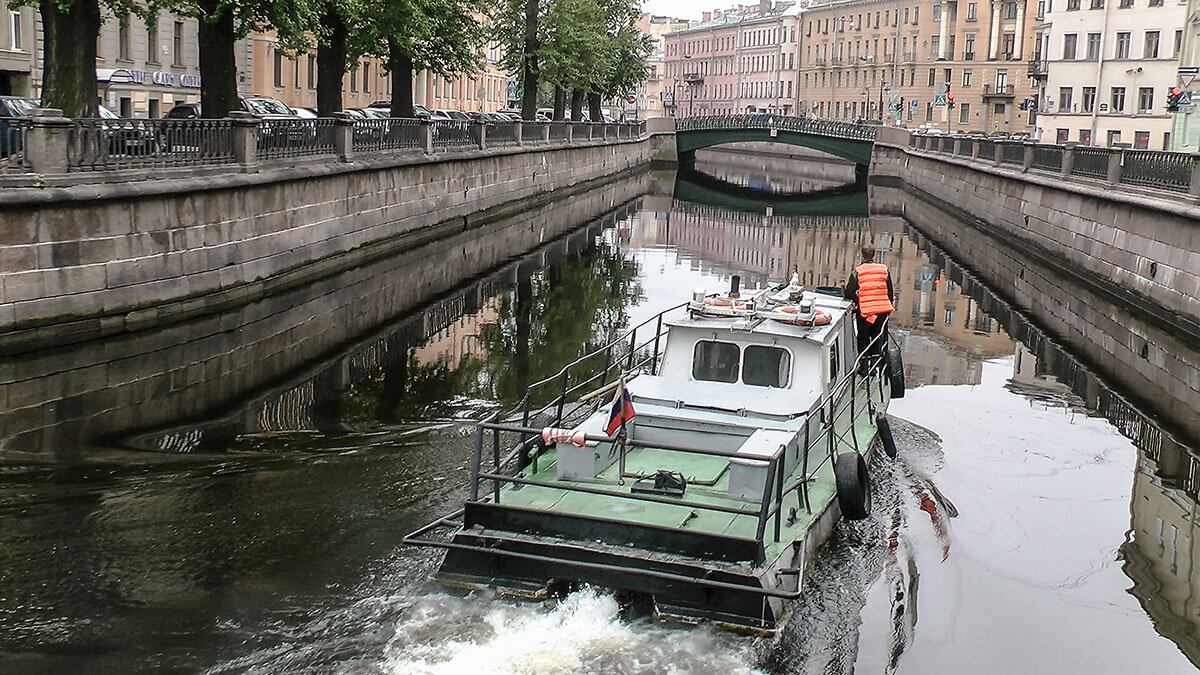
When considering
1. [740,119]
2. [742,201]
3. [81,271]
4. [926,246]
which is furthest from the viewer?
[740,119]

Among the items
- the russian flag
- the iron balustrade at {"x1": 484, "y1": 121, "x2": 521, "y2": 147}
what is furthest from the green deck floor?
the iron balustrade at {"x1": 484, "y1": 121, "x2": 521, "y2": 147}

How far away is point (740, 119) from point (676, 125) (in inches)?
222

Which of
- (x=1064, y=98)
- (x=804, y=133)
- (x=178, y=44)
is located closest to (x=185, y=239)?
(x=178, y=44)

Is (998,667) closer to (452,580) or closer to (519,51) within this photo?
(452,580)

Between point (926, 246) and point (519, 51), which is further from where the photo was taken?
point (519, 51)

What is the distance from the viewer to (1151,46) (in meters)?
74.2

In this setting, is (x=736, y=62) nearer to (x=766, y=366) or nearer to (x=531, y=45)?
(x=531, y=45)

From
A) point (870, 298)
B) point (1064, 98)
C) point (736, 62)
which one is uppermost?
point (736, 62)

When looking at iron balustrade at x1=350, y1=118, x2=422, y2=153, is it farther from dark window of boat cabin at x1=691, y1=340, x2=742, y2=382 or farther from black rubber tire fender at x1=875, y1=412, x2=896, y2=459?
dark window of boat cabin at x1=691, y1=340, x2=742, y2=382

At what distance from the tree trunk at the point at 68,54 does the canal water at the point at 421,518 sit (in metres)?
4.99

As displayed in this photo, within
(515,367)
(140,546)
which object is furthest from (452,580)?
(515,367)

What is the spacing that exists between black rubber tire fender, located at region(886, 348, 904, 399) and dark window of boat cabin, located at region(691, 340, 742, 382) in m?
4.60

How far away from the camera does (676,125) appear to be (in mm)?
91500

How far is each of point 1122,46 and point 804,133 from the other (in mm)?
18423
